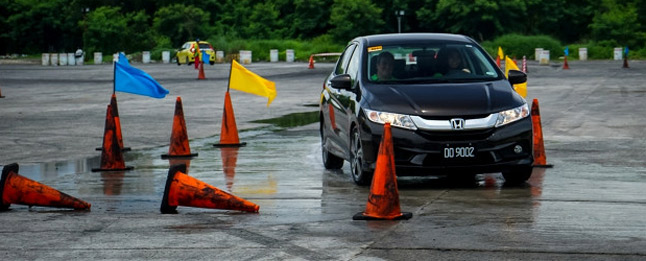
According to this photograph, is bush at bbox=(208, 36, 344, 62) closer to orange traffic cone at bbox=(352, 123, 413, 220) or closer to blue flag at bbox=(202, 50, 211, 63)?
blue flag at bbox=(202, 50, 211, 63)

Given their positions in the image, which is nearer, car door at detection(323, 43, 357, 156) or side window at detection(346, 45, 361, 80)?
car door at detection(323, 43, 357, 156)

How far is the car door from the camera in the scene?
12844 mm

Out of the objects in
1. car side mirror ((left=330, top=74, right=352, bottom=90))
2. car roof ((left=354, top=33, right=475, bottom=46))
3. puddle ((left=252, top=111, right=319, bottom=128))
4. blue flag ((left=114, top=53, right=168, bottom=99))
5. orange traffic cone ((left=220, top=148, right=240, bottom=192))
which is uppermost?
car roof ((left=354, top=33, right=475, bottom=46))

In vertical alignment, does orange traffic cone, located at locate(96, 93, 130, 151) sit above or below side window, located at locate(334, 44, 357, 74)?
below

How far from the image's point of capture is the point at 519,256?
7.63 meters

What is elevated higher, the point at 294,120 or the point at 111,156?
the point at 111,156

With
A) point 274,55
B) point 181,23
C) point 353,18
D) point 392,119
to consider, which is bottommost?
point 274,55

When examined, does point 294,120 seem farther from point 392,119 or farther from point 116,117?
point 392,119

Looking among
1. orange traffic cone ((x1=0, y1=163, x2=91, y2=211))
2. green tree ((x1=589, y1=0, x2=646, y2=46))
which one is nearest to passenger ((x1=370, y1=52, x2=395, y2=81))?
orange traffic cone ((x1=0, y1=163, x2=91, y2=211))

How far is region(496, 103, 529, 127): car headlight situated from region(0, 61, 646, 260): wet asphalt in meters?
0.64

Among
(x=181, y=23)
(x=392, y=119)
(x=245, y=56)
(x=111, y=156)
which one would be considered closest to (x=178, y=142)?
(x=111, y=156)

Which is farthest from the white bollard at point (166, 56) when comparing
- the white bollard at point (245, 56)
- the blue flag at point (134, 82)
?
the blue flag at point (134, 82)

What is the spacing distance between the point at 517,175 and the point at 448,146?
99 cm

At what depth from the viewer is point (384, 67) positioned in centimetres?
1273
